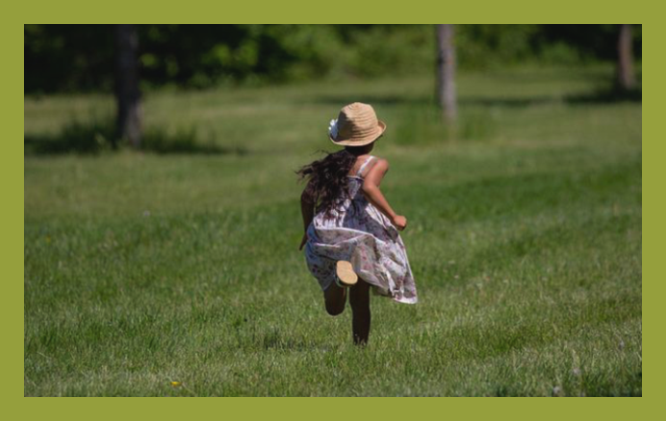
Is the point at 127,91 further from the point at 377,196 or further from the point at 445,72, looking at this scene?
the point at 377,196

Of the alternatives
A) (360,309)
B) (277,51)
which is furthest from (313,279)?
(277,51)

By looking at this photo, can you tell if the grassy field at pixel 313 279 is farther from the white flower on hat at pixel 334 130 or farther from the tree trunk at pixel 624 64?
the tree trunk at pixel 624 64

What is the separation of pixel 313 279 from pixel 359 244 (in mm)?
2809

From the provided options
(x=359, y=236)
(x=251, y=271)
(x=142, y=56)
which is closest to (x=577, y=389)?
(x=359, y=236)

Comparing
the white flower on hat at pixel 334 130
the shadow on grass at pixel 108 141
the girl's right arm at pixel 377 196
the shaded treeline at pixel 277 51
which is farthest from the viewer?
the shaded treeline at pixel 277 51

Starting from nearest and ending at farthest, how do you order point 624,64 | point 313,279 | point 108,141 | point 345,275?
point 345,275
point 313,279
point 108,141
point 624,64

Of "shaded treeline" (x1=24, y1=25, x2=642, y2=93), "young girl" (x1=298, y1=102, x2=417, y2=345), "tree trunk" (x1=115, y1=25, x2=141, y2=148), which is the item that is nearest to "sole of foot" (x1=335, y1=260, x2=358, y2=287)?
"young girl" (x1=298, y1=102, x2=417, y2=345)

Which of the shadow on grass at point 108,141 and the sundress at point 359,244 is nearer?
the sundress at point 359,244

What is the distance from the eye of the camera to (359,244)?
6.50 m

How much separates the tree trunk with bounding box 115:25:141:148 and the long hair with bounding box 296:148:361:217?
Result: 13274 millimetres

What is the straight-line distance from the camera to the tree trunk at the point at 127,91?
63.7ft

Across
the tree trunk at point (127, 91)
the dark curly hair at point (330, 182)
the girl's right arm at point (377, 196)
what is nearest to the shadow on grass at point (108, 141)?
the tree trunk at point (127, 91)

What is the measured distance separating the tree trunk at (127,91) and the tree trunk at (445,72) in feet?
19.4

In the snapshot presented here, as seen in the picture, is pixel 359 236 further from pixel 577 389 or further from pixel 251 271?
pixel 251 271
